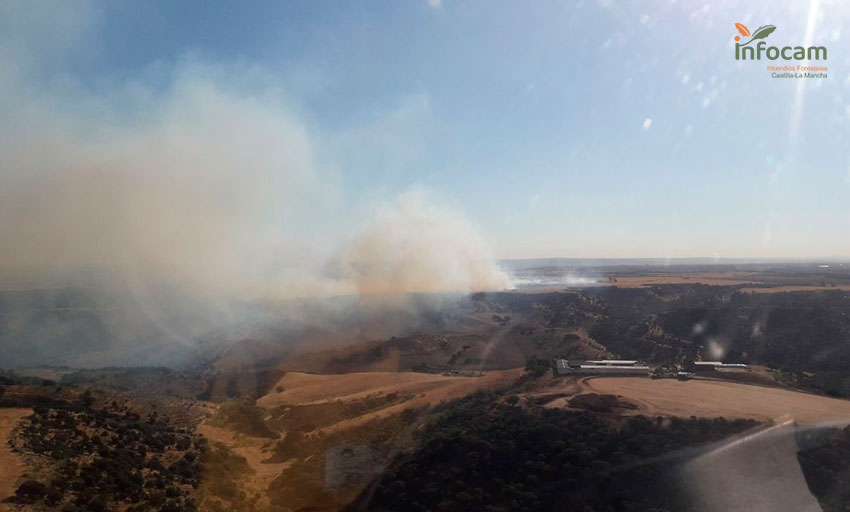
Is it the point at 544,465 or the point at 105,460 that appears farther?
the point at 544,465

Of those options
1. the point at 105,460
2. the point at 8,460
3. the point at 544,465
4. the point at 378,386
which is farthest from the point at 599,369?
the point at 8,460

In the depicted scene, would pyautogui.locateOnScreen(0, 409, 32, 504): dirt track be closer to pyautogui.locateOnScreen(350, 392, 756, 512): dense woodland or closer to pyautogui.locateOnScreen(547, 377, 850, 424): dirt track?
pyautogui.locateOnScreen(350, 392, 756, 512): dense woodland

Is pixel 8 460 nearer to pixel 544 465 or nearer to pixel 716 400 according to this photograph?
pixel 544 465

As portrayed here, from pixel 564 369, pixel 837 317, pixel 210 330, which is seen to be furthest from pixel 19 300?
pixel 837 317

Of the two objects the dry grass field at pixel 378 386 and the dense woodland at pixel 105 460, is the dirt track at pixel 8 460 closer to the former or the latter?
the dense woodland at pixel 105 460

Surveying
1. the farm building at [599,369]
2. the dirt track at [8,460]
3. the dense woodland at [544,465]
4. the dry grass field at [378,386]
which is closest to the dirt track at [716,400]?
the farm building at [599,369]

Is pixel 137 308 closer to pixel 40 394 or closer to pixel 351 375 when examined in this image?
pixel 351 375

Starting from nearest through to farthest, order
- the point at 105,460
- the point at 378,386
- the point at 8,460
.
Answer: the point at 8,460 → the point at 105,460 → the point at 378,386
